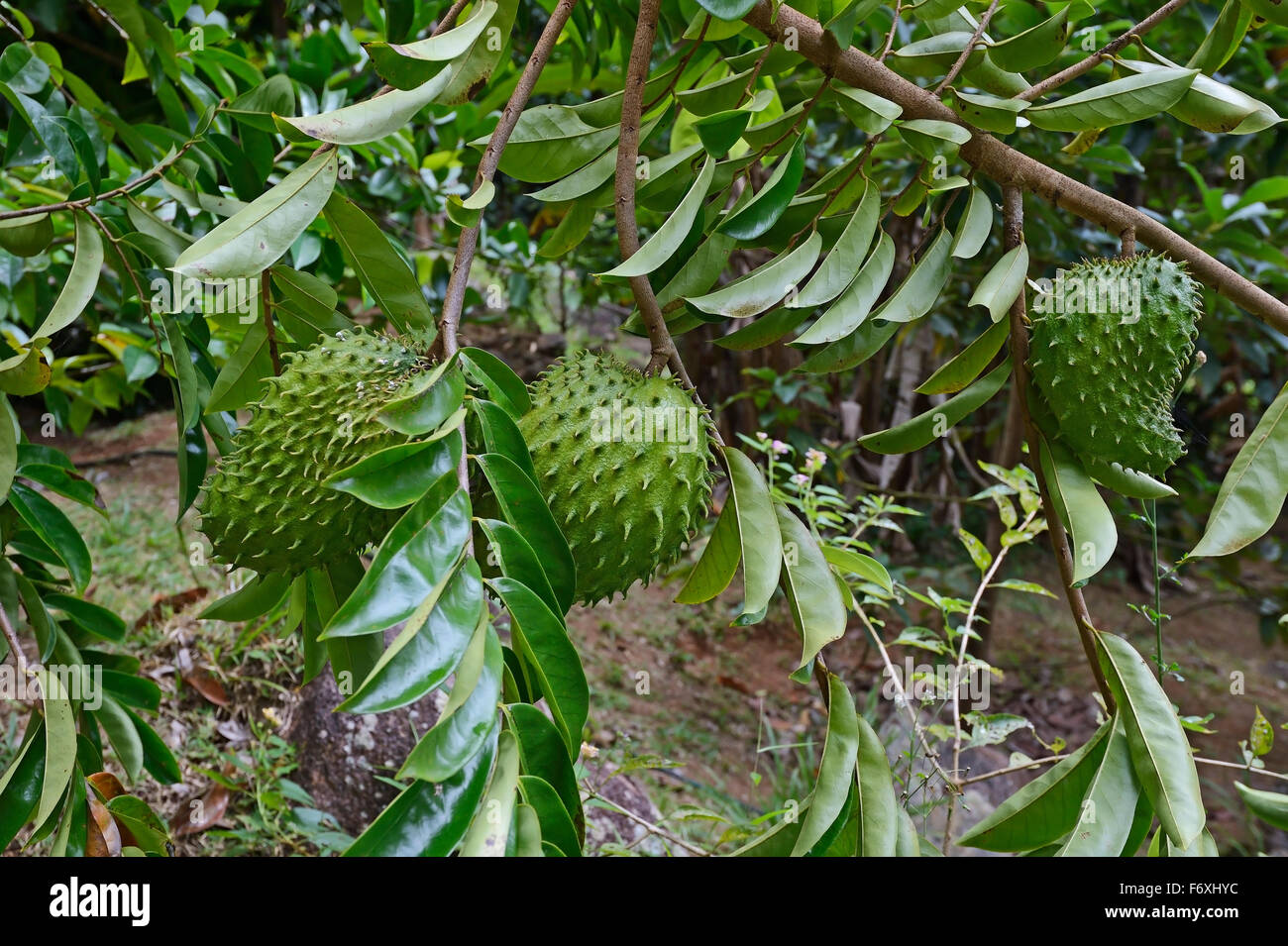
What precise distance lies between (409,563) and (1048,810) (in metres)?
0.75

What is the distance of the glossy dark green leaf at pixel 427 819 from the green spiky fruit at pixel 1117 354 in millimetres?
727

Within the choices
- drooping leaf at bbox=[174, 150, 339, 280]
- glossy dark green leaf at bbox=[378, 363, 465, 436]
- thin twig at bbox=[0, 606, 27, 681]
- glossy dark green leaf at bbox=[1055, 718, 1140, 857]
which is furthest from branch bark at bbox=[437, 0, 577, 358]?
glossy dark green leaf at bbox=[1055, 718, 1140, 857]

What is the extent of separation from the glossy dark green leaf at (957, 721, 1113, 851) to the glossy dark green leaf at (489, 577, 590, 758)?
0.53 m

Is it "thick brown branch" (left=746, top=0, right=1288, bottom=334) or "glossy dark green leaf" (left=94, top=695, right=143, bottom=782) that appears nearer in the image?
"thick brown branch" (left=746, top=0, right=1288, bottom=334)

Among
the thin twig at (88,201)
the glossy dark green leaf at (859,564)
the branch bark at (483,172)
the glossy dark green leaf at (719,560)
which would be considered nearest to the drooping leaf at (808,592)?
the glossy dark green leaf at (719,560)

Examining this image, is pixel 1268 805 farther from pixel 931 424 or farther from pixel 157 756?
pixel 157 756

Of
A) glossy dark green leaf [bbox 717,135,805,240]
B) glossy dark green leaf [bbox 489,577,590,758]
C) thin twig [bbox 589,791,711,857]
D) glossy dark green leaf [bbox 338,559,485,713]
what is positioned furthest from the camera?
thin twig [bbox 589,791,711,857]

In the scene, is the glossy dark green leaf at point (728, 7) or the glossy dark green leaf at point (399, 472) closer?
the glossy dark green leaf at point (399, 472)

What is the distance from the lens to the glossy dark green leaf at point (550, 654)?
67 centimetres

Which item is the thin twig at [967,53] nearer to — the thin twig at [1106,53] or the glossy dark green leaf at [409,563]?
the thin twig at [1106,53]

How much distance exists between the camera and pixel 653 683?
3.84 m

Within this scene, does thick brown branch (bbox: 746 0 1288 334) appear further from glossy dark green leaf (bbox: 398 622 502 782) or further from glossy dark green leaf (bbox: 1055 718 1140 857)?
glossy dark green leaf (bbox: 398 622 502 782)

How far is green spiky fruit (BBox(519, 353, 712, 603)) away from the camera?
903 millimetres
